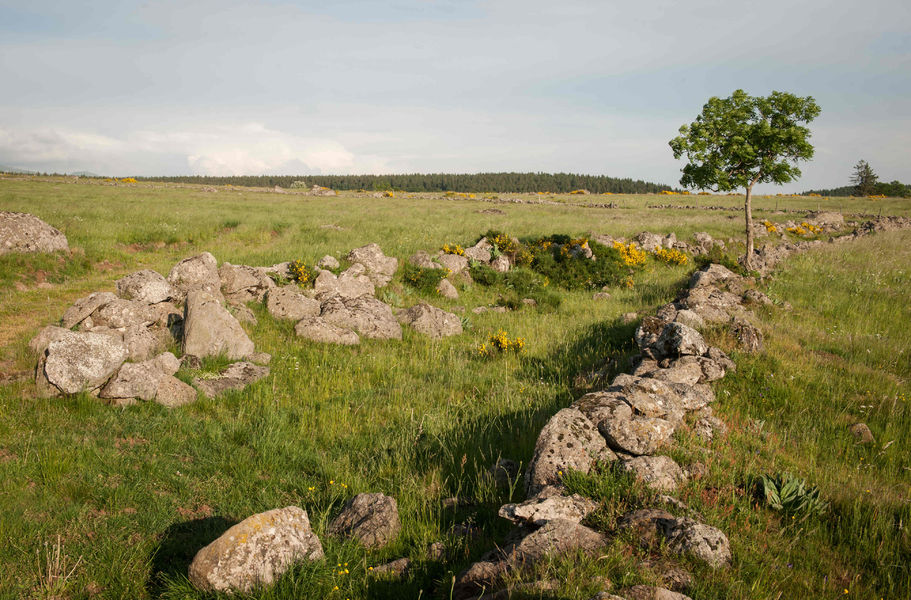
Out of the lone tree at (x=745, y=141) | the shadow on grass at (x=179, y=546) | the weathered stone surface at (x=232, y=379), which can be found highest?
the lone tree at (x=745, y=141)

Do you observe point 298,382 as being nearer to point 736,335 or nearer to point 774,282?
point 736,335

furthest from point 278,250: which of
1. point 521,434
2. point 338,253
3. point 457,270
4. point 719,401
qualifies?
point 719,401

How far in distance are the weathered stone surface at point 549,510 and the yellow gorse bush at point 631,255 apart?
17.7 metres

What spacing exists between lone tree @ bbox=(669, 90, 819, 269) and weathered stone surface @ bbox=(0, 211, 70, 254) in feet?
78.8

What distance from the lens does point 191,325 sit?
383 inches

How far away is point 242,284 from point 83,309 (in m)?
3.85

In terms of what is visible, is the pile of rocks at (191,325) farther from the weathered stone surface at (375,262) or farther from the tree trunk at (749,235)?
the tree trunk at (749,235)

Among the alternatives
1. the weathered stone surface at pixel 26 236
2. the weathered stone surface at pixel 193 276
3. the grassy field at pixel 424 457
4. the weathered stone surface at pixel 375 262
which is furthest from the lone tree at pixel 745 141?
the weathered stone surface at pixel 26 236

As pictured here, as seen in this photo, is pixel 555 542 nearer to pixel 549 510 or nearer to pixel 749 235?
pixel 549 510

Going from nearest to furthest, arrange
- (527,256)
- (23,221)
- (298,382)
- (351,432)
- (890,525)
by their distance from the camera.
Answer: (890,525)
(351,432)
(298,382)
(23,221)
(527,256)

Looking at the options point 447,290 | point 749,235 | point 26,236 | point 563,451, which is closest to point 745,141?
point 749,235

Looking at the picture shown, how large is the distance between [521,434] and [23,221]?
1924 cm

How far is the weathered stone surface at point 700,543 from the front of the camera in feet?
11.8

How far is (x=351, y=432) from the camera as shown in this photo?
23.9 feet
